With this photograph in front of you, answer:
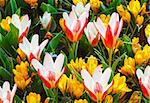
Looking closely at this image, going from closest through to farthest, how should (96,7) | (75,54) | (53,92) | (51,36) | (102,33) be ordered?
1. (53,92)
2. (102,33)
3. (75,54)
4. (51,36)
5. (96,7)

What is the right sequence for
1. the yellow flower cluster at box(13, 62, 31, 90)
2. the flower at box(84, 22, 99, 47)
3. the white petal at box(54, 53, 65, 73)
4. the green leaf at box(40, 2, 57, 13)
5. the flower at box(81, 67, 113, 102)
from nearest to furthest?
1. the flower at box(81, 67, 113, 102)
2. the white petal at box(54, 53, 65, 73)
3. the yellow flower cluster at box(13, 62, 31, 90)
4. the flower at box(84, 22, 99, 47)
5. the green leaf at box(40, 2, 57, 13)

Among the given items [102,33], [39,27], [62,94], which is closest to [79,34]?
[102,33]

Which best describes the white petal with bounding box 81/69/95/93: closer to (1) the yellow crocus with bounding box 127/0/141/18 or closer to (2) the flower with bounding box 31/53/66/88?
(2) the flower with bounding box 31/53/66/88

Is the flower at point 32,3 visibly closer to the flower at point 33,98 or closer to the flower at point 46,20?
the flower at point 46,20

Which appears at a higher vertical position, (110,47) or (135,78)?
(110,47)

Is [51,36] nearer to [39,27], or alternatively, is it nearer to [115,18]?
[39,27]

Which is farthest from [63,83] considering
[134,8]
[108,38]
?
[134,8]

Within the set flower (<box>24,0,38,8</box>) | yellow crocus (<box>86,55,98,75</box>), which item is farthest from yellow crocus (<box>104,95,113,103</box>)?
flower (<box>24,0,38,8</box>)
